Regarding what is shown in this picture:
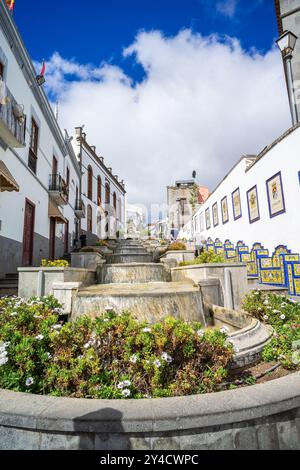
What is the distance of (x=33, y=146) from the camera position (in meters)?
12.3

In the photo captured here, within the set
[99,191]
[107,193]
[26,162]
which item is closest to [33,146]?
[26,162]

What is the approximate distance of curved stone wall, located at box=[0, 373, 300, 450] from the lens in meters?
1.92

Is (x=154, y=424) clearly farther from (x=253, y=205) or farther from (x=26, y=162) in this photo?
(x=26, y=162)

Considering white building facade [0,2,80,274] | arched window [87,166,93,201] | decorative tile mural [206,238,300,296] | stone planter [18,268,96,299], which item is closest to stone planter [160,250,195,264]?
decorative tile mural [206,238,300,296]

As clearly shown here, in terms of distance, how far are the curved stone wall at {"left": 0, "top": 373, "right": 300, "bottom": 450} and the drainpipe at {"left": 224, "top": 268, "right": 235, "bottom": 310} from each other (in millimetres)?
3815

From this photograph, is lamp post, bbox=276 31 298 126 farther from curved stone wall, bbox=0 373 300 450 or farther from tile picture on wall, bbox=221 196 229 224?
curved stone wall, bbox=0 373 300 450

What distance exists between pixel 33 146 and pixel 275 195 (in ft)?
34.9

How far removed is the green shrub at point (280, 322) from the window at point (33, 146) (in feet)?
35.0

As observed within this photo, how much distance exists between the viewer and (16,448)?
2.00m

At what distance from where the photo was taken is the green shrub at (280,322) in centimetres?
352

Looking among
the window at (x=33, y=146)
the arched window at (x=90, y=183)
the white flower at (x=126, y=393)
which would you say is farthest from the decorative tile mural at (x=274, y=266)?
the arched window at (x=90, y=183)

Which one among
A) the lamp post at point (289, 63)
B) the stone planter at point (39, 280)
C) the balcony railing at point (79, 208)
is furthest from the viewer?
the balcony railing at point (79, 208)

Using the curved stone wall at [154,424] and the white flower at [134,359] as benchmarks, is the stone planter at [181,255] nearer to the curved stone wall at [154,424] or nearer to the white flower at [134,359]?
the white flower at [134,359]
